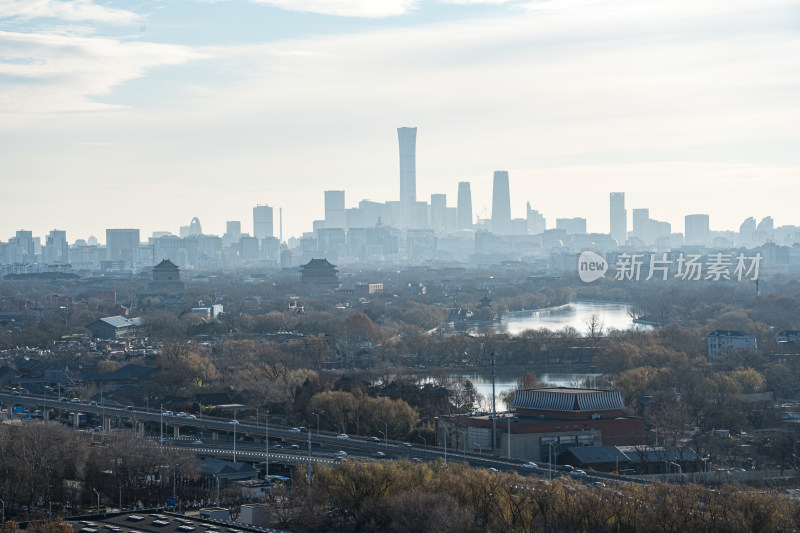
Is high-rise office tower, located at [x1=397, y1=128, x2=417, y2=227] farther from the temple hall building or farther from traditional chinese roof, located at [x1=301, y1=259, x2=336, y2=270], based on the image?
the temple hall building

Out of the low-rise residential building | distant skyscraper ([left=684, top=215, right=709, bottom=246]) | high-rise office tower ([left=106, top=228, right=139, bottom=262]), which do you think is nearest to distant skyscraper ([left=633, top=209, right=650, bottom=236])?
distant skyscraper ([left=684, top=215, right=709, bottom=246])

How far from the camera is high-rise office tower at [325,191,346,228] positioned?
110 meters

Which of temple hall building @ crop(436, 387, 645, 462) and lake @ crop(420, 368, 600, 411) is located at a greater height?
temple hall building @ crop(436, 387, 645, 462)

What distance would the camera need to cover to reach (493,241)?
97.5 m

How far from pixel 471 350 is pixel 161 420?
1134 centimetres

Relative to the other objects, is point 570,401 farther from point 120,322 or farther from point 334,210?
point 334,210

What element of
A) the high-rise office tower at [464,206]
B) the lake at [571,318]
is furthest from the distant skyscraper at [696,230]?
the lake at [571,318]

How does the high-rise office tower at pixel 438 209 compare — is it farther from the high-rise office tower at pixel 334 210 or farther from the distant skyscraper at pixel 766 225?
the distant skyscraper at pixel 766 225

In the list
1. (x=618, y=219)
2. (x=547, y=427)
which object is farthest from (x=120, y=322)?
(x=618, y=219)

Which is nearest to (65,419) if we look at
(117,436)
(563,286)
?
(117,436)

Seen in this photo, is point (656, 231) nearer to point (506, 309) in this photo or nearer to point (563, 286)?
point (563, 286)

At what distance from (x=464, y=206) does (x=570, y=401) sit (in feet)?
350

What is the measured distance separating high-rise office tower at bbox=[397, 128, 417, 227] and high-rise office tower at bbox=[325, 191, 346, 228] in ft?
17.5

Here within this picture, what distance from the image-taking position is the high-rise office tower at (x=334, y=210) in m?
110
